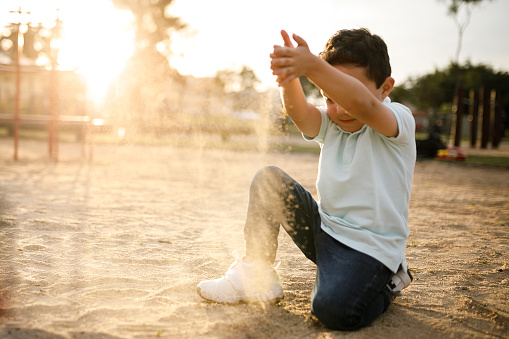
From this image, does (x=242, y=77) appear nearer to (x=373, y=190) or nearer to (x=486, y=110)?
(x=486, y=110)

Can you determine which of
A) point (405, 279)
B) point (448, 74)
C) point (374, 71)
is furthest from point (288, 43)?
point (448, 74)

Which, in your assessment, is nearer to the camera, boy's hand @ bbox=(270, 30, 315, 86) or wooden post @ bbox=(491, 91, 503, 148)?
boy's hand @ bbox=(270, 30, 315, 86)

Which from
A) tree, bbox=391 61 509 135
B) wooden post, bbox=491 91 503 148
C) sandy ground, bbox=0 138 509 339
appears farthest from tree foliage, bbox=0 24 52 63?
tree, bbox=391 61 509 135

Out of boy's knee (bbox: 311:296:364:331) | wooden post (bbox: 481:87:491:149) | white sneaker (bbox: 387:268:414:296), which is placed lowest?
boy's knee (bbox: 311:296:364:331)

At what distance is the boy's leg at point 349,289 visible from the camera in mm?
1802

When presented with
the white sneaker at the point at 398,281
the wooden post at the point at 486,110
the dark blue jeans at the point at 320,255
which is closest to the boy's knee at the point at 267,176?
the dark blue jeans at the point at 320,255

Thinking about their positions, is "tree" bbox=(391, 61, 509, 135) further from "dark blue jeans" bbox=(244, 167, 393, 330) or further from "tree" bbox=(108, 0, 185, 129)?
"dark blue jeans" bbox=(244, 167, 393, 330)

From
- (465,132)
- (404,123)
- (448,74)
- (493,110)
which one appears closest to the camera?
(404,123)

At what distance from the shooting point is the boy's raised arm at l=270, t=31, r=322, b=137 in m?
1.98

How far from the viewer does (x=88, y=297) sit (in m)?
2.03

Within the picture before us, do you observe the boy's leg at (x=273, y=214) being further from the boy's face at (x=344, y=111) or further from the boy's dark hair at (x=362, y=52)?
the boy's dark hair at (x=362, y=52)

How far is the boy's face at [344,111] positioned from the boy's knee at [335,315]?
28.3 inches

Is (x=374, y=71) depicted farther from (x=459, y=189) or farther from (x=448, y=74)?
(x=448, y=74)

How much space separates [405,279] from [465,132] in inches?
1361
